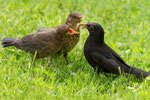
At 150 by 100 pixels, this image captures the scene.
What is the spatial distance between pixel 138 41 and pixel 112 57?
1978 mm

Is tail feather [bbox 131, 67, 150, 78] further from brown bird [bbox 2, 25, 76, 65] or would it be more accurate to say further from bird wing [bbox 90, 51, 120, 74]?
brown bird [bbox 2, 25, 76, 65]

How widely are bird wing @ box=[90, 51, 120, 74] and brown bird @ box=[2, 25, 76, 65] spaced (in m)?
0.65

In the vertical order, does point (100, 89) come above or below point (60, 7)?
below

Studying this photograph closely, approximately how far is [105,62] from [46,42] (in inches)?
47.8

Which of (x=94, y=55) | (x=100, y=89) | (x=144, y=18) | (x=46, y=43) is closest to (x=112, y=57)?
(x=94, y=55)

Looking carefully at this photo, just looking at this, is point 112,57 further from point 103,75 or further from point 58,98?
point 58,98

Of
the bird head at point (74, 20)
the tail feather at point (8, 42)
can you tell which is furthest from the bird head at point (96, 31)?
the tail feather at point (8, 42)

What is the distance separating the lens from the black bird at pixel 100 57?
549 centimetres

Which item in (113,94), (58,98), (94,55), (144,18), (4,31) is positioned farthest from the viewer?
(144,18)

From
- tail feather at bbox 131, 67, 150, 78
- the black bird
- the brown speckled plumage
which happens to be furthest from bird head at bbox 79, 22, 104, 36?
tail feather at bbox 131, 67, 150, 78

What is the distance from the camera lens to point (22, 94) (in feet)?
14.9

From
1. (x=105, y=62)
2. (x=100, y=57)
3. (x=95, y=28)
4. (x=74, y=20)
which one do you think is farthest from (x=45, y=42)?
(x=105, y=62)

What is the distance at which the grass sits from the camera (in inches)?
185

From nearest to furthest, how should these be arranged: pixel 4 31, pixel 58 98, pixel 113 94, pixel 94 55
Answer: pixel 58 98 < pixel 113 94 < pixel 94 55 < pixel 4 31
